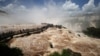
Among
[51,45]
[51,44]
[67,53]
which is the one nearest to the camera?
[67,53]

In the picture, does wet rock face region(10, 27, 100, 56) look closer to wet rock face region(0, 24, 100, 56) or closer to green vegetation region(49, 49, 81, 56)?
wet rock face region(0, 24, 100, 56)

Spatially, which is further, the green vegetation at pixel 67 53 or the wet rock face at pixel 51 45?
the wet rock face at pixel 51 45

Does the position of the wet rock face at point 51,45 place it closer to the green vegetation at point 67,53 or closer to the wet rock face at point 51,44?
the wet rock face at point 51,44

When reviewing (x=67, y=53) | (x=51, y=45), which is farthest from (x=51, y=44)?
(x=67, y=53)

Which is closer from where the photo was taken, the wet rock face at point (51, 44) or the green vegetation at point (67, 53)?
the green vegetation at point (67, 53)

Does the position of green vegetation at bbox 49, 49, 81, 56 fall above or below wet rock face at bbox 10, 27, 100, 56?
below

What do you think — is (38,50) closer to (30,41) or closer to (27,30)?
(30,41)

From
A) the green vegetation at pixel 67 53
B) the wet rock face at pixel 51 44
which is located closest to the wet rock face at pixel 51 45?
the wet rock face at pixel 51 44

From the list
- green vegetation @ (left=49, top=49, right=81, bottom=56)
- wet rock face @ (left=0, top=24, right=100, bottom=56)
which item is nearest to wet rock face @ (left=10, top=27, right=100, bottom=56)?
wet rock face @ (left=0, top=24, right=100, bottom=56)

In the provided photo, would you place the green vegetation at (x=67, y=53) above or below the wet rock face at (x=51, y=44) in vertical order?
below

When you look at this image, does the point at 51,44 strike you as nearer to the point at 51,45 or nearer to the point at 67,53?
the point at 51,45

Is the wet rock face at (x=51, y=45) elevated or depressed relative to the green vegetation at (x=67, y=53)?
elevated
